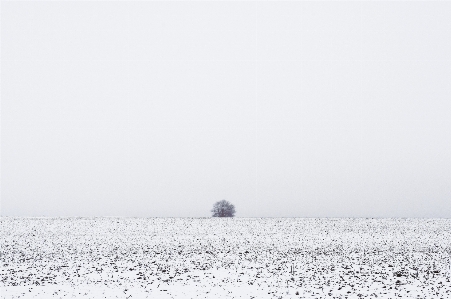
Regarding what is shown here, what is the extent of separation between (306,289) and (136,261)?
1169cm

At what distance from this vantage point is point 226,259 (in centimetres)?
2794

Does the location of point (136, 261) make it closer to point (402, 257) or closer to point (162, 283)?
point (162, 283)

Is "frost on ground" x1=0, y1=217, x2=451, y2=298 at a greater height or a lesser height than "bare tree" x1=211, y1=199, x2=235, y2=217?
lesser

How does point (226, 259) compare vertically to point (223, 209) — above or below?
below

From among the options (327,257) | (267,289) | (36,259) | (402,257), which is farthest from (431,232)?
(36,259)

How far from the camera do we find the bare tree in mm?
67625

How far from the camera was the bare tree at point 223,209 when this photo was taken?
67.6 meters

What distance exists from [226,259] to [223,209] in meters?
40.1

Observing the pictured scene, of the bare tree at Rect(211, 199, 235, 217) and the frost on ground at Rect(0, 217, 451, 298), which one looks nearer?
the frost on ground at Rect(0, 217, 451, 298)

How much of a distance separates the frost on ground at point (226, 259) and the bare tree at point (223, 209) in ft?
65.6

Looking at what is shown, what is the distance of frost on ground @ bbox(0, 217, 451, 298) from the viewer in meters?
20.2

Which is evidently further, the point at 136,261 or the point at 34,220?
the point at 34,220

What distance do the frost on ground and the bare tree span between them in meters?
20.0

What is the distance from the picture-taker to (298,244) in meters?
34.5
